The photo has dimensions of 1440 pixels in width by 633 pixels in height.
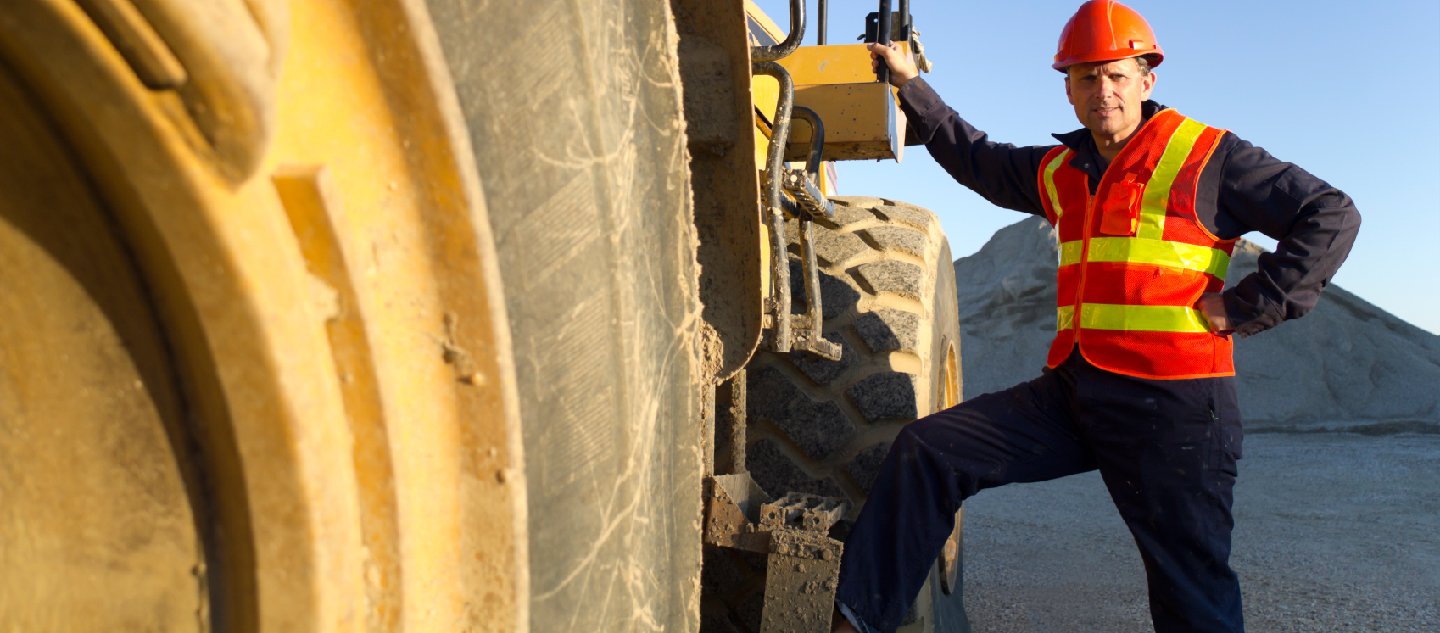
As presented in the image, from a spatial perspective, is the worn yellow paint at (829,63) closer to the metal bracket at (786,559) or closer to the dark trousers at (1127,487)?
the dark trousers at (1127,487)

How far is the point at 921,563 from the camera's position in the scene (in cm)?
261

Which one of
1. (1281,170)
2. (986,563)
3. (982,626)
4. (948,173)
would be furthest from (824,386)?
(986,563)

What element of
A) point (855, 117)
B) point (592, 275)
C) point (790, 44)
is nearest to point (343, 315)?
point (592, 275)

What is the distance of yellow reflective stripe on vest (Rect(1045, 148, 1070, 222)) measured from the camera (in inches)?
118

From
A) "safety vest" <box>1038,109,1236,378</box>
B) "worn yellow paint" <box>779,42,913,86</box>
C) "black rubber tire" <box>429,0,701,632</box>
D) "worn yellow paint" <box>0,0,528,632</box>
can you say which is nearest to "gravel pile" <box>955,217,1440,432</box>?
"worn yellow paint" <box>779,42,913,86</box>

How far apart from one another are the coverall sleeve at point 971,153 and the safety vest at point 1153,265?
340 mm

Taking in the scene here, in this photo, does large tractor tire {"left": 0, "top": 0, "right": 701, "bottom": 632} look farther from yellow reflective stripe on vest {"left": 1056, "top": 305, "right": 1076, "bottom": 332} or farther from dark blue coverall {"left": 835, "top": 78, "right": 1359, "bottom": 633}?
yellow reflective stripe on vest {"left": 1056, "top": 305, "right": 1076, "bottom": 332}

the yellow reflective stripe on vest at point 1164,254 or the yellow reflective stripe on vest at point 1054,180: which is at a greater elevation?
the yellow reflective stripe on vest at point 1054,180

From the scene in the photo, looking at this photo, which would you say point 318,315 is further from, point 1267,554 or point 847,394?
point 1267,554

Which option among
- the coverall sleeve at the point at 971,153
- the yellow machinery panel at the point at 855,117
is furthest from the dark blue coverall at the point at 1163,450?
the yellow machinery panel at the point at 855,117

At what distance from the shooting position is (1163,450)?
263 centimetres

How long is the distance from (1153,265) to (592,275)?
6.30ft

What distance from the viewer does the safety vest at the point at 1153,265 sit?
8.77 ft

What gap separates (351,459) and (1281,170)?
240 cm
